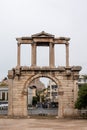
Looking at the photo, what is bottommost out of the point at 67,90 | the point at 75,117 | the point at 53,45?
the point at 75,117

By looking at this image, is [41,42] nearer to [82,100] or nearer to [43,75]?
[43,75]

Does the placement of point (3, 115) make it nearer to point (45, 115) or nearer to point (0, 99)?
point (45, 115)

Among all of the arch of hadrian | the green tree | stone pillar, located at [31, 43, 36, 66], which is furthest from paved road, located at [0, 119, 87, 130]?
stone pillar, located at [31, 43, 36, 66]

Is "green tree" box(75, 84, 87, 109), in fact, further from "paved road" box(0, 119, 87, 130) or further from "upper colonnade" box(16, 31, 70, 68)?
"paved road" box(0, 119, 87, 130)

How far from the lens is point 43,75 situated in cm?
4434

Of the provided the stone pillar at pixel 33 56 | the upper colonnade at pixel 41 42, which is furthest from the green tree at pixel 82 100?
the stone pillar at pixel 33 56

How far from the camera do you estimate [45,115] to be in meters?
44.6

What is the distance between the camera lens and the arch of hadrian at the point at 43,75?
144ft

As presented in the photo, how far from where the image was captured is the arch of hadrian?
43.9 m

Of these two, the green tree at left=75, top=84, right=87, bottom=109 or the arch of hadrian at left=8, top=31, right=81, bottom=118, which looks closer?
the green tree at left=75, top=84, right=87, bottom=109

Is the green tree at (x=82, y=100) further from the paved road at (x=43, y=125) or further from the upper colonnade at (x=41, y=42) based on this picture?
the paved road at (x=43, y=125)

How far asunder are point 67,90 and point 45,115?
3777mm

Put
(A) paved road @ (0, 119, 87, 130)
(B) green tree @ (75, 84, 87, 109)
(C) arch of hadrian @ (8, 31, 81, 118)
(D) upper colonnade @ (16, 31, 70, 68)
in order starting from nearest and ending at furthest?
(A) paved road @ (0, 119, 87, 130) → (B) green tree @ (75, 84, 87, 109) → (C) arch of hadrian @ (8, 31, 81, 118) → (D) upper colonnade @ (16, 31, 70, 68)

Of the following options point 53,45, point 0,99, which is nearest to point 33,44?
point 53,45
